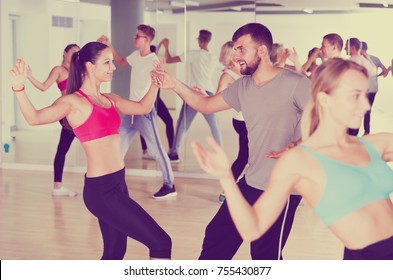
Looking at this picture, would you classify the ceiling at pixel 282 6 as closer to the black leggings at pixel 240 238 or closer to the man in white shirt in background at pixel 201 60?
the man in white shirt in background at pixel 201 60

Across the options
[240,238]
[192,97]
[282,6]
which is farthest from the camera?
[282,6]

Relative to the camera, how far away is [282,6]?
7.62 metres

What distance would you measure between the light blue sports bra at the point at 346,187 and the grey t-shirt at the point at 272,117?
1111 millimetres

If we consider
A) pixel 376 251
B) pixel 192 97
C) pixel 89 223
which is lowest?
pixel 89 223

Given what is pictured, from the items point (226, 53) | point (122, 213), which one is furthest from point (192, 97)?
point (226, 53)

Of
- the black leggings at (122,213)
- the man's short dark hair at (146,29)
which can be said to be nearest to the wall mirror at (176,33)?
the man's short dark hair at (146,29)

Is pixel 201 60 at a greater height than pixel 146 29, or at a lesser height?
lesser

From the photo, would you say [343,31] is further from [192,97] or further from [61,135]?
[192,97]

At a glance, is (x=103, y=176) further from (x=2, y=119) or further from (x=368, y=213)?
(x=2, y=119)

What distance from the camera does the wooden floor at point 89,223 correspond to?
494 cm

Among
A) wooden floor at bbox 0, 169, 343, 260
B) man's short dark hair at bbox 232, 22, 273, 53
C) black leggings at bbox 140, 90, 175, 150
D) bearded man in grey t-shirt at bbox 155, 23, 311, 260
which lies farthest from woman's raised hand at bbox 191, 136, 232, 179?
black leggings at bbox 140, 90, 175, 150

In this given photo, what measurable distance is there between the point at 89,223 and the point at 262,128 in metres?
2.66

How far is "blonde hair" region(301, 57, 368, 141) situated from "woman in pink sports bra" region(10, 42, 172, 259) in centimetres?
123
